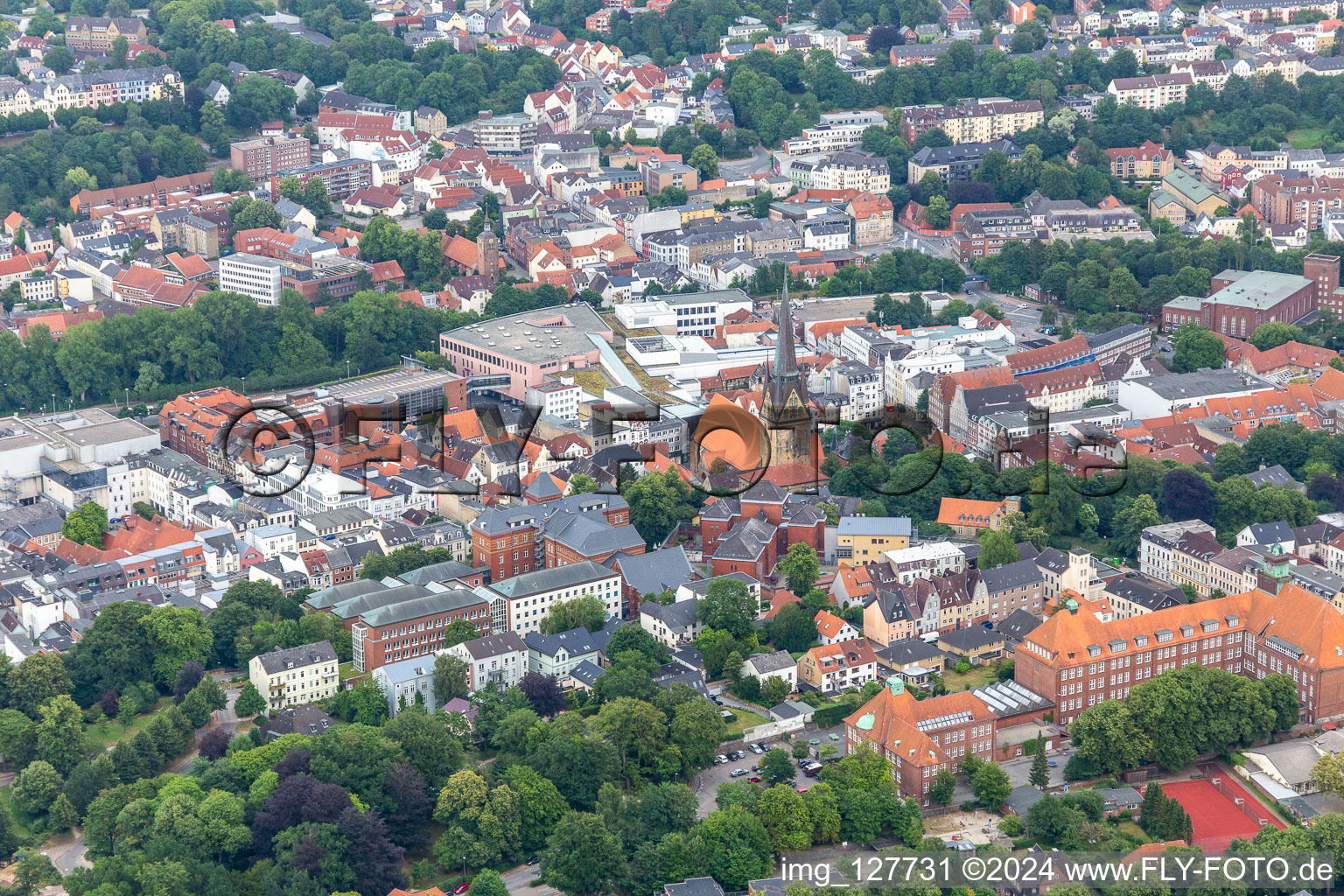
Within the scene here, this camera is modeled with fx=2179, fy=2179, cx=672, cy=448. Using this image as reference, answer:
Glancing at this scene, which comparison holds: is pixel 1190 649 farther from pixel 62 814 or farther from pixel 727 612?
pixel 62 814

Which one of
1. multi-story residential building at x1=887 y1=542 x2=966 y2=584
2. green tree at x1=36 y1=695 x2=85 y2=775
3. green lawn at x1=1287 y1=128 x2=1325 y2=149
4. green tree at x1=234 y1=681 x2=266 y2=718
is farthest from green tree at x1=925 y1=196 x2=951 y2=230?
green tree at x1=36 y1=695 x2=85 y2=775

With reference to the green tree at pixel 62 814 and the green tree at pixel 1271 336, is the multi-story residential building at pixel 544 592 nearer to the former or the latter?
the green tree at pixel 62 814

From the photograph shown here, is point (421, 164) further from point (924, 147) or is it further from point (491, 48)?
point (924, 147)

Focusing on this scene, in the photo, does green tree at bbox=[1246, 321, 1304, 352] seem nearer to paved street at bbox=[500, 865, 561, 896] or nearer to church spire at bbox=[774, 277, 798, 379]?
church spire at bbox=[774, 277, 798, 379]

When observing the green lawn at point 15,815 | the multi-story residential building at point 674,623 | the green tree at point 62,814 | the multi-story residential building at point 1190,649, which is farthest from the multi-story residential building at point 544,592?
the green lawn at point 15,815

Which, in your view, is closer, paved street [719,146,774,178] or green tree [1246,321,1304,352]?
green tree [1246,321,1304,352]

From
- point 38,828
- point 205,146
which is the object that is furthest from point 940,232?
point 38,828
